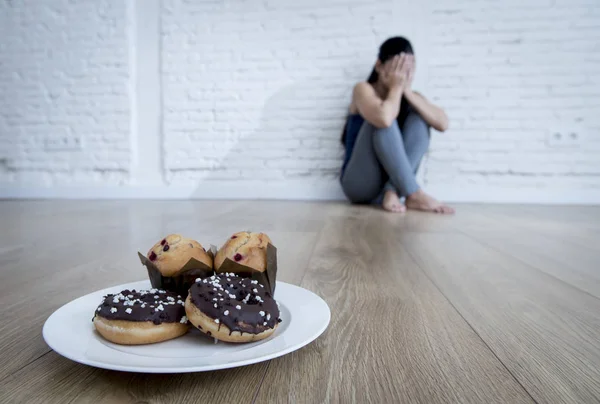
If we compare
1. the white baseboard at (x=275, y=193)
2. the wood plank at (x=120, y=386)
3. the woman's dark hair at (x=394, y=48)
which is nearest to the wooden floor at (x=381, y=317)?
the wood plank at (x=120, y=386)

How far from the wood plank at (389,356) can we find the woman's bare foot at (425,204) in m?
1.46

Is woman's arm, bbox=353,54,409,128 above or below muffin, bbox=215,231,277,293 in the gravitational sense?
above

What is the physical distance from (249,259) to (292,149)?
2469mm

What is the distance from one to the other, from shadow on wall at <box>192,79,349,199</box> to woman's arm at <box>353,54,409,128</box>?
1.71ft

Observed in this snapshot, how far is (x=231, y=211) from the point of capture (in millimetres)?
2156

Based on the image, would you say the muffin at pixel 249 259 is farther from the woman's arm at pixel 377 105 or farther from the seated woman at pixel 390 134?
the woman's arm at pixel 377 105

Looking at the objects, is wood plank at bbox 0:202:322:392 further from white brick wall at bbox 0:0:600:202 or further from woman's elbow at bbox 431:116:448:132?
white brick wall at bbox 0:0:600:202

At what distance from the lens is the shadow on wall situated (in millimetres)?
2926

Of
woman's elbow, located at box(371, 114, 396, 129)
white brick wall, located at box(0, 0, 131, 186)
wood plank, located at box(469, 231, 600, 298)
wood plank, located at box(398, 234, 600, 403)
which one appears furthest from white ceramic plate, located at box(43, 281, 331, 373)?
white brick wall, located at box(0, 0, 131, 186)

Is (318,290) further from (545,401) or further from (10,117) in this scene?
(10,117)

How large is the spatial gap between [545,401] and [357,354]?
0.61 feet

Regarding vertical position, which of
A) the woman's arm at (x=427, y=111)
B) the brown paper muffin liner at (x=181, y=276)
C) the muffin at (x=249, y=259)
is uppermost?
the woman's arm at (x=427, y=111)

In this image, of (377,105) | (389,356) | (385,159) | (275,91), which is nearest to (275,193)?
(275,91)

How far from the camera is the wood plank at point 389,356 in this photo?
399 millimetres
